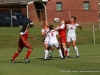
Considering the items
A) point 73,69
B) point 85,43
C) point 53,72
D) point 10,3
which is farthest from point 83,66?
point 10,3

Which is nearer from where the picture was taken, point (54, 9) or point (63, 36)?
point (63, 36)

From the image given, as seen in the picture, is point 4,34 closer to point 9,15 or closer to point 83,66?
point 9,15

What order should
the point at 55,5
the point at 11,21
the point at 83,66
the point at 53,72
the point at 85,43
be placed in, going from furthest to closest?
1. the point at 55,5
2. the point at 11,21
3. the point at 85,43
4. the point at 83,66
5. the point at 53,72

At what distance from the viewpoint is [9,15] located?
46844 millimetres

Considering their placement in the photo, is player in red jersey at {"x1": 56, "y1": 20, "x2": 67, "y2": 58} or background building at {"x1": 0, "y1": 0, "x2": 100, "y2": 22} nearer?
player in red jersey at {"x1": 56, "y1": 20, "x2": 67, "y2": 58}

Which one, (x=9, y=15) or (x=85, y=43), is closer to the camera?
(x=85, y=43)

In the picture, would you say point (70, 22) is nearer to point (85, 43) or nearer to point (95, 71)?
point (95, 71)

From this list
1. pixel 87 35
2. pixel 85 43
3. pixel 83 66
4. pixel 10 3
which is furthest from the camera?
pixel 10 3

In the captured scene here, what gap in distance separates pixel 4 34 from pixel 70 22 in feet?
63.3

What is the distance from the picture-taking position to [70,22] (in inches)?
874

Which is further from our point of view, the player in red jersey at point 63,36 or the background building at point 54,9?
the background building at point 54,9

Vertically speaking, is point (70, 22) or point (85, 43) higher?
point (70, 22)

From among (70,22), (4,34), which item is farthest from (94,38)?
(70,22)

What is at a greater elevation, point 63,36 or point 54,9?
point 54,9
